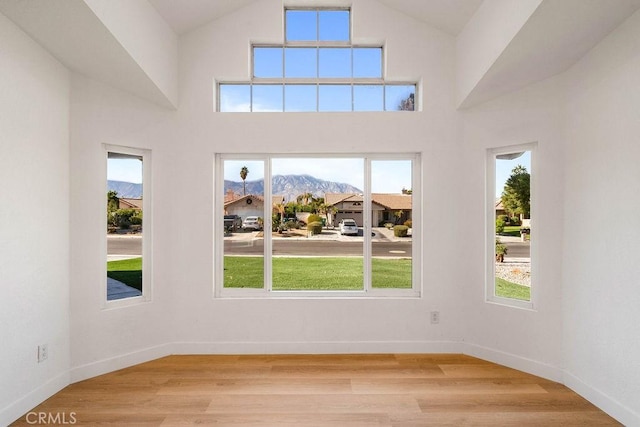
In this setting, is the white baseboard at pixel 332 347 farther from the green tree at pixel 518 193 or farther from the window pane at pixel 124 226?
the green tree at pixel 518 193

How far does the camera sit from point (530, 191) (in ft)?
11.7

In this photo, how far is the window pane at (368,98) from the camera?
4012 millimetres

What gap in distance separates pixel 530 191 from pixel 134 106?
3.96 m

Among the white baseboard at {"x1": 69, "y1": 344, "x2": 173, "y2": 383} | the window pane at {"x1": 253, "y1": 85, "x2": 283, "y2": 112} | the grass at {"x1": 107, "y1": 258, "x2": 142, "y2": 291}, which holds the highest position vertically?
the window pane at {"x1": 253, "y1": 85, "x2": 283, "y2": 112}

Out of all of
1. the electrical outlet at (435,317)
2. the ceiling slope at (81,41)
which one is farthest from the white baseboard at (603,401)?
the ceiling slope at (81,41)

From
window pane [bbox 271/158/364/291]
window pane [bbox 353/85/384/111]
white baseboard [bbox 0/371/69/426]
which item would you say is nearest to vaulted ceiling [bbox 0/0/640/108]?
window pane [bbox 353/85/384/111]

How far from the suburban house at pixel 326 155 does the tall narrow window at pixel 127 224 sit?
0.24 feet

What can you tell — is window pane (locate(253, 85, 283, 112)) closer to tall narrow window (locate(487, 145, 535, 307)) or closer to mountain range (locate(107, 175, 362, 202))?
mountain range (locate(107, 175, 362, 202))

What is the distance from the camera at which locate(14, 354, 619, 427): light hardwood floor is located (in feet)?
8.73

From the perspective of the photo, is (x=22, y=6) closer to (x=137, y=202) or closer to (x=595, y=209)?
(x=137, y=202)

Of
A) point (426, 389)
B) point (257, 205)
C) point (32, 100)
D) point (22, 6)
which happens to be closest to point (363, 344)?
point (426, 389)

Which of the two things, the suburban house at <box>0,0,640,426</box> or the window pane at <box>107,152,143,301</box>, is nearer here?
the suburban house at <box>0,0,640,426</box>

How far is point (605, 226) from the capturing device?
2.82 meters

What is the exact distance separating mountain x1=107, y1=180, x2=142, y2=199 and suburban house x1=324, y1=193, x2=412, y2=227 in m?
1.95
